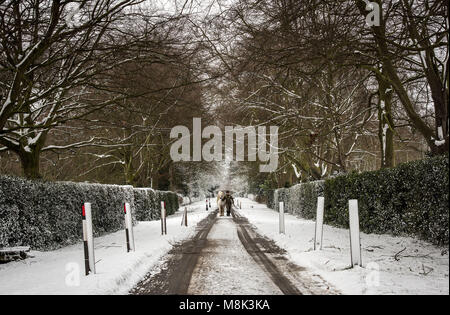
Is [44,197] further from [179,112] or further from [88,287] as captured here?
[179,112]

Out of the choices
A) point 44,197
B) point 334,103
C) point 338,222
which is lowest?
point 338,222

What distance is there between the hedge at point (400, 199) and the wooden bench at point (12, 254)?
26.7ft

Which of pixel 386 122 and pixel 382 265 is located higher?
pixel 386 122

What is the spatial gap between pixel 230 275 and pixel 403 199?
17.2ft

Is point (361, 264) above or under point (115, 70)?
under

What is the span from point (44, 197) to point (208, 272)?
5765 mm

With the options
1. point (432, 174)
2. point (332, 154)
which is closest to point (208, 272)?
point (432, 174)

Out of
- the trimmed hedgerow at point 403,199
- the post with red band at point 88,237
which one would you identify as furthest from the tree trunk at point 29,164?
the trimmed hedgerow at point 403,199

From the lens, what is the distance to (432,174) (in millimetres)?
7188

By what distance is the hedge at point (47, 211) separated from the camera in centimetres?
874

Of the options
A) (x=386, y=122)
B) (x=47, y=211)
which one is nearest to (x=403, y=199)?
(x=386, y=122)

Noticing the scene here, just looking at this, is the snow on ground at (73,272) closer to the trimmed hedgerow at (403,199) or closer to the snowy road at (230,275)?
the snowy road at (230,275)

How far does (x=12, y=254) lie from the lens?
814cm

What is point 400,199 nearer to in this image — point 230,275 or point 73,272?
point 230,275
